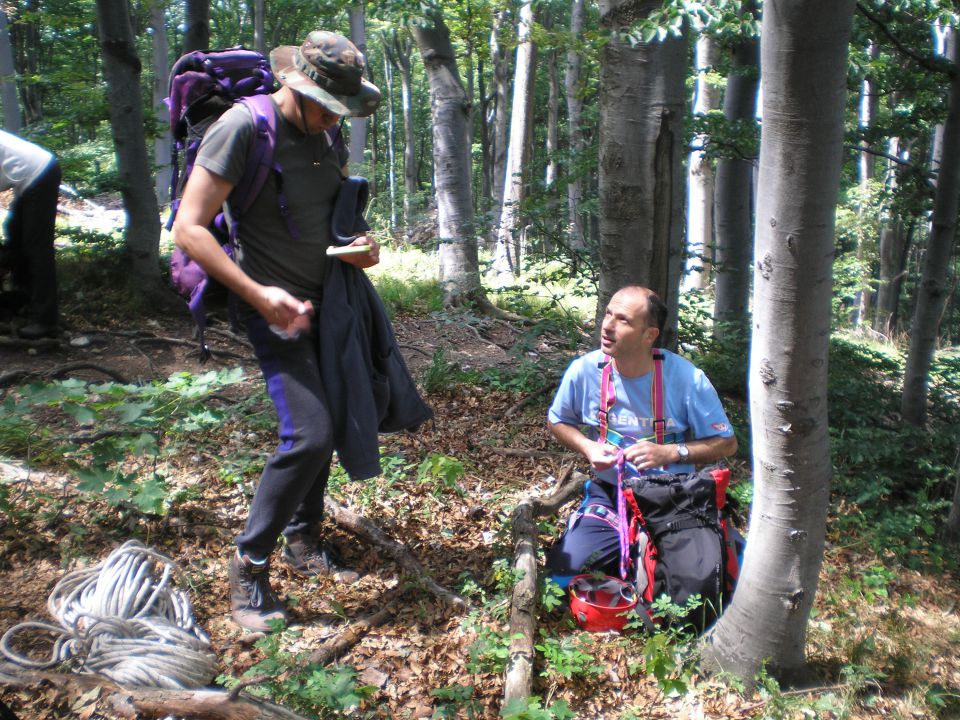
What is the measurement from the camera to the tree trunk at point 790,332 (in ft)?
→ 7.60

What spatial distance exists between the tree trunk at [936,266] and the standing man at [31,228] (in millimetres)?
6752

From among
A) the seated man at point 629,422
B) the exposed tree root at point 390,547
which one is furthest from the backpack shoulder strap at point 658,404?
the exposed tree root at point 390,547

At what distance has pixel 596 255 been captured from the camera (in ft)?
19.2

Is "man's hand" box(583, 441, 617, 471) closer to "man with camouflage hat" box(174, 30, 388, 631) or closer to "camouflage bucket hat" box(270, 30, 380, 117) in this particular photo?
"man with camouflage hat" box(174, 30, 388, 631)

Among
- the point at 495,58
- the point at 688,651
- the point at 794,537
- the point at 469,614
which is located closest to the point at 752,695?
the point at 688,651

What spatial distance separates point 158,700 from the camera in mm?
2361

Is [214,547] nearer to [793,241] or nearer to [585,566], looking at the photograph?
[585,566]

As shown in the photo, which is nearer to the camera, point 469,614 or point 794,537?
point 794,537

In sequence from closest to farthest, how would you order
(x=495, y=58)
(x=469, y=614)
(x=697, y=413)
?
(x=469, y=614), (x=697, y=413), (x=495, y=58)

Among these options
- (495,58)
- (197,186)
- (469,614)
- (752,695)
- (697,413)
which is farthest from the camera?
(495,58)

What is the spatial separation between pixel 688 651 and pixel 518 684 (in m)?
0.78

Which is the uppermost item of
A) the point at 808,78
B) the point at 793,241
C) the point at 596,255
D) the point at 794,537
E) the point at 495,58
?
the point at 495,58

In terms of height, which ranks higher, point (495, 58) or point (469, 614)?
point (495, 58)

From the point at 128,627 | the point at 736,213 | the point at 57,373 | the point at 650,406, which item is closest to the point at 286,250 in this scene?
the point at 128,627
